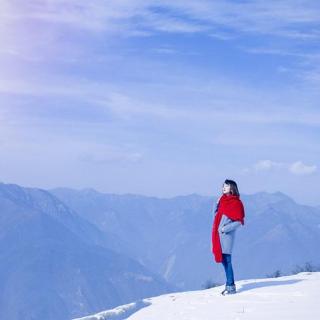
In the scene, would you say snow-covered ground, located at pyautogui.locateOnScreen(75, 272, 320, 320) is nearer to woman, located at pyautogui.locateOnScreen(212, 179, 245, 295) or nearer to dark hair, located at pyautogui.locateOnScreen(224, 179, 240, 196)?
woman, located at pyautogui.locateOnScreen(212, 179, 245, 295)

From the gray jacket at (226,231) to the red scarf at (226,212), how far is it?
87 millimetres

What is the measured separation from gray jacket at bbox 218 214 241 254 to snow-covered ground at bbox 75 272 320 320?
127cm

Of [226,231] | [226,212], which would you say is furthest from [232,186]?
[226,231]

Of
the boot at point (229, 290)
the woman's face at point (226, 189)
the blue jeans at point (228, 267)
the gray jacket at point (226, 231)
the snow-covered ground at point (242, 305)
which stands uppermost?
the woman's face at point (226, 189)

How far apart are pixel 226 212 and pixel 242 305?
2920 millimetres

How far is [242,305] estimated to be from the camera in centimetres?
1379

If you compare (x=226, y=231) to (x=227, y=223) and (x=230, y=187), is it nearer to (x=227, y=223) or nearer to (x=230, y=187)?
(x=227, y=223)

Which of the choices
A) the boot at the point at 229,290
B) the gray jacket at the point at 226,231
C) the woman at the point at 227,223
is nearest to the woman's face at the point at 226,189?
the woman at the point at 227,223

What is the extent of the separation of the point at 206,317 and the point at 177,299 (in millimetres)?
4305

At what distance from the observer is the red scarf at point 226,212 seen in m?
15.9

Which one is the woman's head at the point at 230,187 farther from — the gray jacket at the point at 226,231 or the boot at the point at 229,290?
the boot at the point at 229,290

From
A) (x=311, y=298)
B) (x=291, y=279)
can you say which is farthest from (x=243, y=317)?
(x=291, y=279)

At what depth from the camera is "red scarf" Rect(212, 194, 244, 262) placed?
15.9 meters

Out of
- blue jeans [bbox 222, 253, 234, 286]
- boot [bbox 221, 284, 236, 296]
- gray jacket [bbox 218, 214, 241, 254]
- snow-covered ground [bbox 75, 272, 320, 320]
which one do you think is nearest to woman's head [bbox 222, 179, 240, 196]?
gray jacket [bbox 218, 214, 241, 254]
